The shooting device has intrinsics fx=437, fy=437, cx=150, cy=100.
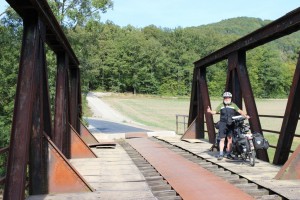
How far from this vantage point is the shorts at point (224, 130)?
988cm

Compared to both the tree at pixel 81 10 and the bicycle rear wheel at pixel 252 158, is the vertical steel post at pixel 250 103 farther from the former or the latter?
the tree at pixel 81 10

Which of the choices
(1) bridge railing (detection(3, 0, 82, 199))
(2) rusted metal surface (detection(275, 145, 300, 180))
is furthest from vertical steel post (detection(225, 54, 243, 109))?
(1) bridge railing (detection(3, 0, 82, 199))

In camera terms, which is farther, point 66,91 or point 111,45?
point 111,45

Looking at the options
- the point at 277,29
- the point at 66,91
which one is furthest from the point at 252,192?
the point at 66,91

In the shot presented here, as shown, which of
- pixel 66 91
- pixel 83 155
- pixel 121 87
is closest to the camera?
pixel 66 91

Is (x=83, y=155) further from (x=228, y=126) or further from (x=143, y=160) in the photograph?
(x=228, y=126)

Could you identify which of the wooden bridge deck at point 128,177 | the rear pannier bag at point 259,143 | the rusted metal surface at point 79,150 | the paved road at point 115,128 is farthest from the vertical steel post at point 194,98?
the rear pannier bag at point 259,143

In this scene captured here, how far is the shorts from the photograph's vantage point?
988cm

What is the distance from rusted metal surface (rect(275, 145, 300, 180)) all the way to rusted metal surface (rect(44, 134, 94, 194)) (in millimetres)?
Result: 3045

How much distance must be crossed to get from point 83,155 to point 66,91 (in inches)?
67.0

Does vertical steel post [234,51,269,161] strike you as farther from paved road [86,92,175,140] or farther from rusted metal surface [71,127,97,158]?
paved road [86,92,175,140]

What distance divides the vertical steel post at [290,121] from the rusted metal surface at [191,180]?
63.8 inches

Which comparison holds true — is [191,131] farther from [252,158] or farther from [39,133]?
[39,133]

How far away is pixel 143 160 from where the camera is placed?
10.2m
